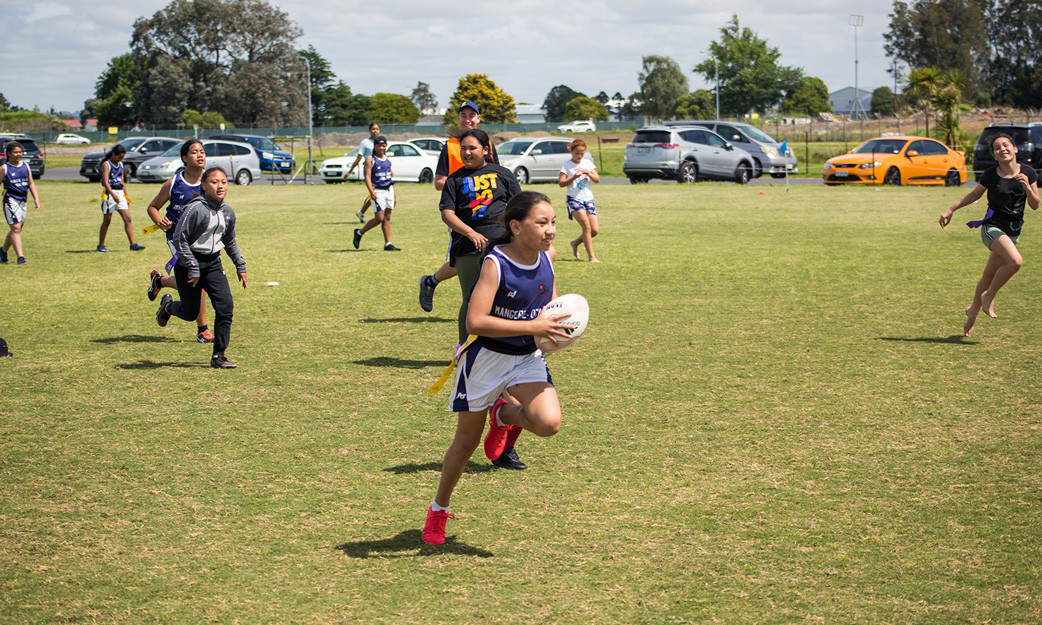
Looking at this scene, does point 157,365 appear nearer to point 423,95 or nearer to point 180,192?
point 180,192

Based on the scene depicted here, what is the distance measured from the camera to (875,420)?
704 centimetres

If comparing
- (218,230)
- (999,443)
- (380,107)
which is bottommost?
(999,443)

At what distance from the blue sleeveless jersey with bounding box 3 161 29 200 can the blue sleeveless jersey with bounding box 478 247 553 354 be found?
13.7 meters

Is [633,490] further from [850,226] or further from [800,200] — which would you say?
[800,200]

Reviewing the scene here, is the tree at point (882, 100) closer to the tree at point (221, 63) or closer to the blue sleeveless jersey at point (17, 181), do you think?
the tree at point (221, 63)

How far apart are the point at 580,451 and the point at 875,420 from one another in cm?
228

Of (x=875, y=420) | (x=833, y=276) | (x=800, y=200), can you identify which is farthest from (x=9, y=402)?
(x=800, y=200)

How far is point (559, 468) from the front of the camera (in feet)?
19.9

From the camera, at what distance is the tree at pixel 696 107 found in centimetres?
10738

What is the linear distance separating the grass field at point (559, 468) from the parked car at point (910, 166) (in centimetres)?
2075

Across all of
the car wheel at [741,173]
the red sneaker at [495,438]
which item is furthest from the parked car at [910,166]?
the red sneaker at [495,438]

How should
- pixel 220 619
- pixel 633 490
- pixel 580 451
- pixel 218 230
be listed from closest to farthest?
pixel 220 619, pixel 633 490, pixel 580 451, pixel 218 230

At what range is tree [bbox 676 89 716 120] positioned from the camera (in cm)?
10738

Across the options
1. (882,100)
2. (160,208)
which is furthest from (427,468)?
(882,100)
